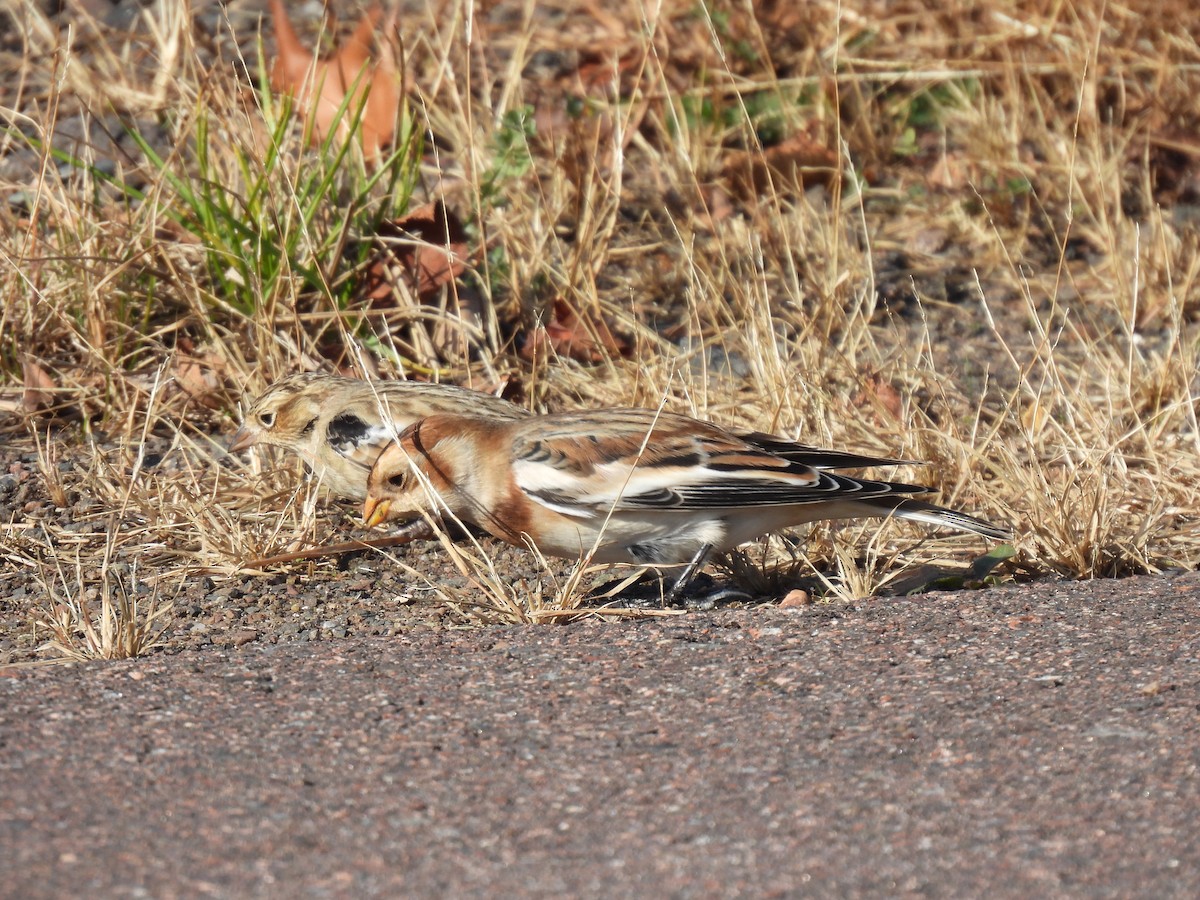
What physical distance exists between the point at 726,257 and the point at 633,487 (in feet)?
7.68

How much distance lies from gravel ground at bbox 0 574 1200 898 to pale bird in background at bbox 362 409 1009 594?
1.61ft

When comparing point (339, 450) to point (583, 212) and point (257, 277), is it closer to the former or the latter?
point (257, 277)

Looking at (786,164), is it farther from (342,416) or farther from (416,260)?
(342,416)

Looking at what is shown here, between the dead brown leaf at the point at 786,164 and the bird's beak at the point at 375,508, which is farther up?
the dead brown leaf at the point at 786,164

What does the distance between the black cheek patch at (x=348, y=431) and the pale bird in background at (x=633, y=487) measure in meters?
0.35

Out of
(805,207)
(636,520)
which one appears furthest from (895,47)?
(636,520)

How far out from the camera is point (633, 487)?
454 cm

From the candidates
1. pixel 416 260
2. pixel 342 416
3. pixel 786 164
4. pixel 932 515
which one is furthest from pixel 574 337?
pixel 932 515

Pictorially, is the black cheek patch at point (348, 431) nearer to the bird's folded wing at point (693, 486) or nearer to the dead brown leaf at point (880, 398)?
the bird's folded wing at point (693, 486)

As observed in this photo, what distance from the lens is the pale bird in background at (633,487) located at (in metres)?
4.51

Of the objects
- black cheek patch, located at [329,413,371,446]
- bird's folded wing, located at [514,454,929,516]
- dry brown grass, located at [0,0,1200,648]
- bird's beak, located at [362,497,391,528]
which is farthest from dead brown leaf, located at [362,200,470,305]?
bird's folded wing, located at [514,454,929,516]

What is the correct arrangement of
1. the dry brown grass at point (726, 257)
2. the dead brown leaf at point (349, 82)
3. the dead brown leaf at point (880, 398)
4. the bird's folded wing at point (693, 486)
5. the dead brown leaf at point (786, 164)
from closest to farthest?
the bird's folded wing at point (693, 486) < the dry brown grass at point (726, 257) < the dead brown leaf at point (880, 398) < the dead brown leaf at point (349, 82) < the dead brown leaf at point (786, 164)

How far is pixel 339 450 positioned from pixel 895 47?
4.27 m

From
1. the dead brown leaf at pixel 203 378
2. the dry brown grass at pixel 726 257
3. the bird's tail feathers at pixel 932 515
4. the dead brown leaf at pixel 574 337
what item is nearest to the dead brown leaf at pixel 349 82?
the dry brown grass at pixel 726 257
